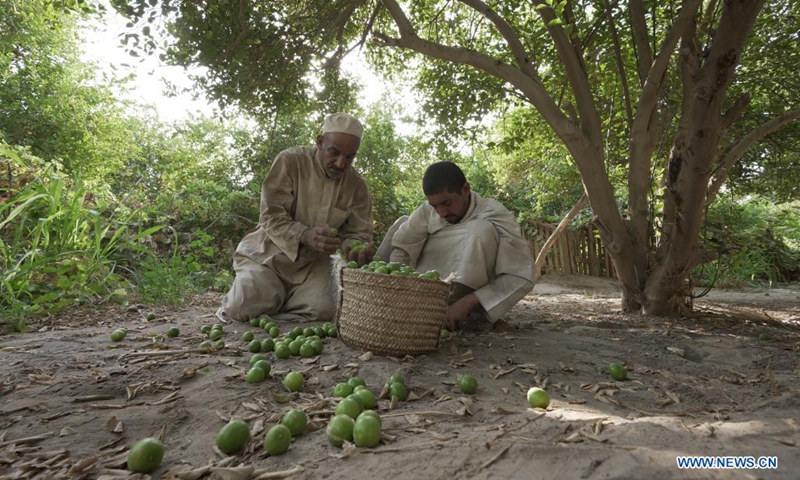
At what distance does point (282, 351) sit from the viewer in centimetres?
297

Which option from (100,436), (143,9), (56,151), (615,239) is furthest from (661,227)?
(56,151)

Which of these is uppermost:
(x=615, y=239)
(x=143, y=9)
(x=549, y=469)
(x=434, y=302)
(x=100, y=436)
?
(x=143, y=9)

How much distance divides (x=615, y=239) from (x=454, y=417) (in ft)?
12.0

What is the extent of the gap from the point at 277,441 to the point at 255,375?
0.83 meters

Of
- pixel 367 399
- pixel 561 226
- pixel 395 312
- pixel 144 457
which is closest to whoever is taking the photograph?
pixel 144 457

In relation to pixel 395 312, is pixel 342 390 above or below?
below

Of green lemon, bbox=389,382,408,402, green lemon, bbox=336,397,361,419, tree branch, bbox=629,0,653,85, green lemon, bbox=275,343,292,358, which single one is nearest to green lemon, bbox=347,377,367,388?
green lemon, bbox=389,382,408,402

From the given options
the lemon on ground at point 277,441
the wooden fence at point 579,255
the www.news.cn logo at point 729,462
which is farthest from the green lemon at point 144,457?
the wooden fence at point 579,255

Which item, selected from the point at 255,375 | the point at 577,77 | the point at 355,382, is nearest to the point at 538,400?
the point at 355,382

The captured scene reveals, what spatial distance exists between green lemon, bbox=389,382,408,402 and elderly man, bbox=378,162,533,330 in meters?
1.39

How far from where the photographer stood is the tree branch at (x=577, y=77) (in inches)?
177

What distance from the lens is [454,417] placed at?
76.9 inches

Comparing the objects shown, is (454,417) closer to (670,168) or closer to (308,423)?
(308,423)

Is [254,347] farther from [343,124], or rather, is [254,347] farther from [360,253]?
[343,124]
